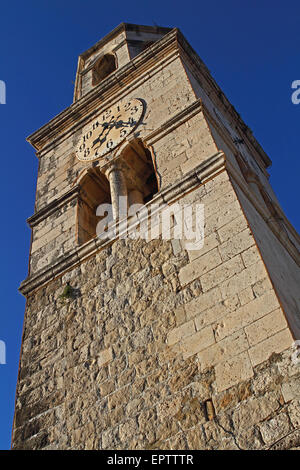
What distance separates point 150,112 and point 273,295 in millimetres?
4210

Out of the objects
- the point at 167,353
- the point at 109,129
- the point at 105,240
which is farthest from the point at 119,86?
the point at 167,353

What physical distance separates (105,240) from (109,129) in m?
2.59

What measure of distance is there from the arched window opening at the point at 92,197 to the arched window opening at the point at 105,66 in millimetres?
4417

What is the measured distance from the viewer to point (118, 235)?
6.01 meters

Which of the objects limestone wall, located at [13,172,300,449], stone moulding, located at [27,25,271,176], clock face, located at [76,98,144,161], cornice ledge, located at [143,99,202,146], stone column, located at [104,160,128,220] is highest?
stone moulding, located at [27,25,271,176]

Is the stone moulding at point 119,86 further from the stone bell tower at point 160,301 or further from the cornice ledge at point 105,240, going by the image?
the cornice ledge at point 105,240

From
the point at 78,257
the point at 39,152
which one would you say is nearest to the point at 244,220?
the point at 78,257

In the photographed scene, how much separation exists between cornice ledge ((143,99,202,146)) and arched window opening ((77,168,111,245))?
98cm

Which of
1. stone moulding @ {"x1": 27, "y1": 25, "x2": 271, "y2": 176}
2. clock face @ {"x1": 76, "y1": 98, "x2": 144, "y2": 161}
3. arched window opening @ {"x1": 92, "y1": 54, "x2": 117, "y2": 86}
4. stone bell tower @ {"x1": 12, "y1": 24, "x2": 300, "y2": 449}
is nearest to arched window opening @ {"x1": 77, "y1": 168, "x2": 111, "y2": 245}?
stone bell tower @ {"x1": 12, "y1": 24, "x2": 300, "y2": 449}

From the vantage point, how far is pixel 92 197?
757cm

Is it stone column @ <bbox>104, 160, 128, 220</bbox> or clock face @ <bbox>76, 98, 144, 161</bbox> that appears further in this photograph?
clock face @ <bbox>76, 98, 144, 161</bbox>

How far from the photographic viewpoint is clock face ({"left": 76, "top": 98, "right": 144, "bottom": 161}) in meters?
7.69

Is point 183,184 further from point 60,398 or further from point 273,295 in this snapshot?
point 60,398

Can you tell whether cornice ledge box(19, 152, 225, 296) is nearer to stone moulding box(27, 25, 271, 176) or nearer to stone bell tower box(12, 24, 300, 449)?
stone bell tower box(12, 24, 300, 449)
